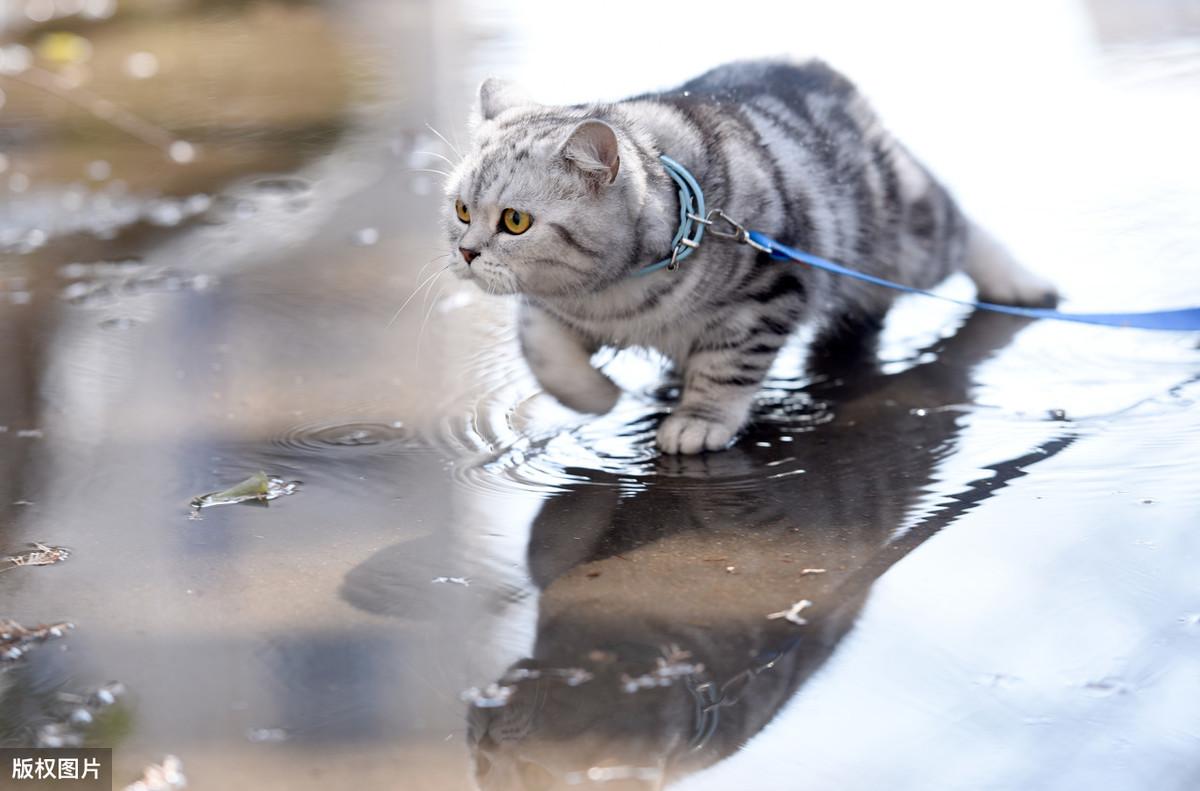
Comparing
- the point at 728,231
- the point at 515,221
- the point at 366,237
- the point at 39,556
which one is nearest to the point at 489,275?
the point at 515,221

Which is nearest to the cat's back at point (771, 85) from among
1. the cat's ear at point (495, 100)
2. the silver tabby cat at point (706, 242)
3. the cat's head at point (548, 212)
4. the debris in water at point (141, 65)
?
the silver tabby cat at point (706, 242)

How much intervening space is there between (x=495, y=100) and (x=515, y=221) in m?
0.47

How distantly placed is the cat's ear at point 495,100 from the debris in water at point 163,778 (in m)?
1.62

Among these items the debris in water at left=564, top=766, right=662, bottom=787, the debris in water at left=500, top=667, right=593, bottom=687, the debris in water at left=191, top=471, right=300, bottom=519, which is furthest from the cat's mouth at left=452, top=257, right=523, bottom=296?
the debris in water at left=564, top=766, right=662, bottom=787

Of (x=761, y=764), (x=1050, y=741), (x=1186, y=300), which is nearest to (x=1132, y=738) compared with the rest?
(x=1050, y=741)

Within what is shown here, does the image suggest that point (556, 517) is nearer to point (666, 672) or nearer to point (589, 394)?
point (589, 394)

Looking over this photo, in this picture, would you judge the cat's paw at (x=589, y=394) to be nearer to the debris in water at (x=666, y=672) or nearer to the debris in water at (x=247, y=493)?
the debris in water at (x=247, y=493)

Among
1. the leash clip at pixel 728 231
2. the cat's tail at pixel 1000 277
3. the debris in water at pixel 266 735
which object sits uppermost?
the leash clip at pixel 728 231

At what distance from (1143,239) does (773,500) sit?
1.93 m

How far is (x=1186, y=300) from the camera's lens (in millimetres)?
3498

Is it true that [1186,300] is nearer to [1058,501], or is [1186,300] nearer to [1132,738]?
[1058,501]

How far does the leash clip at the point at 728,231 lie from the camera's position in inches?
108

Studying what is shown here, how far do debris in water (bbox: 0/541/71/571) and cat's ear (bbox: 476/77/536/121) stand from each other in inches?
50.8

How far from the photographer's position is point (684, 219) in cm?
273
